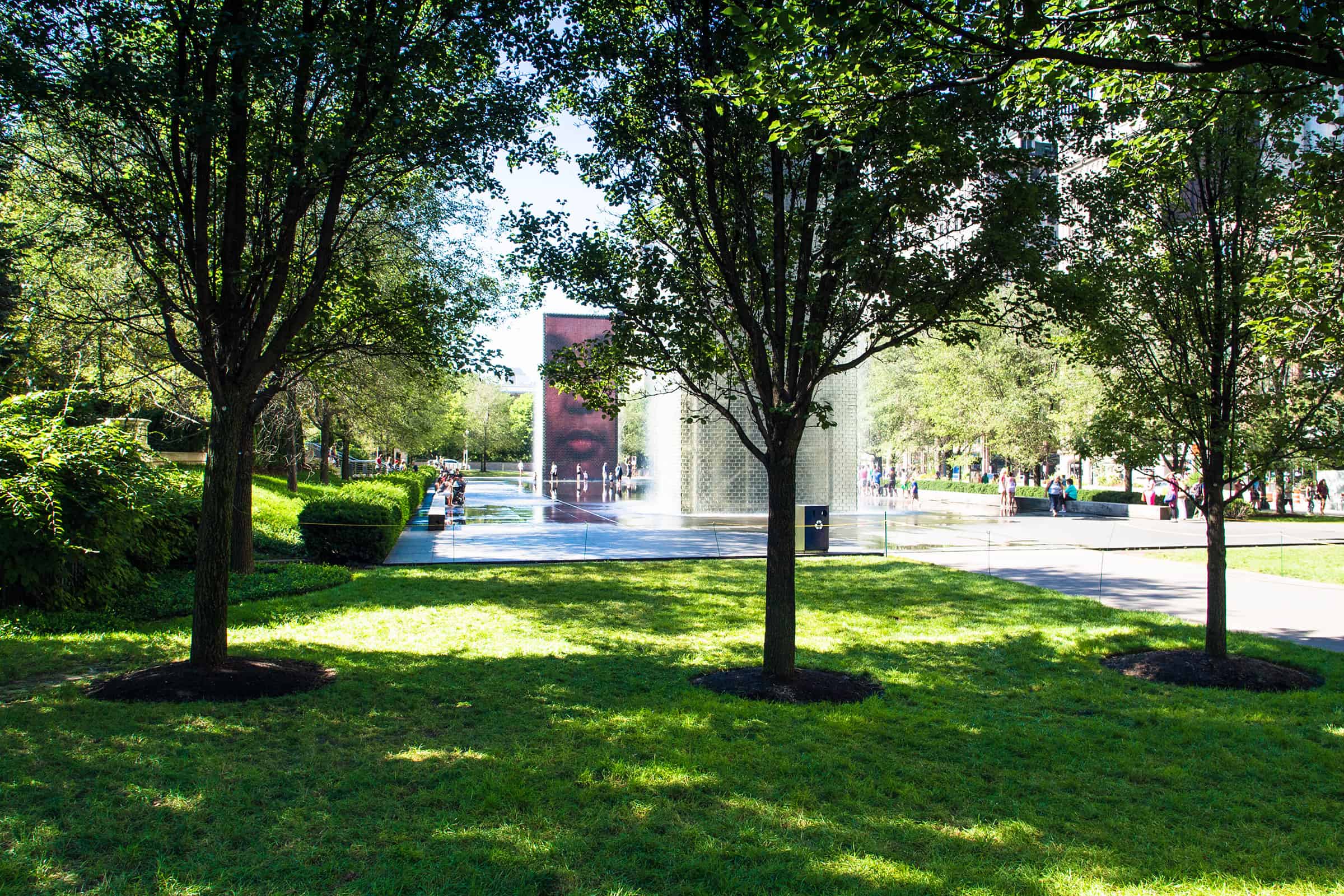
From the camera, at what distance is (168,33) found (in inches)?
284

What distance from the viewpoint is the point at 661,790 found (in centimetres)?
490

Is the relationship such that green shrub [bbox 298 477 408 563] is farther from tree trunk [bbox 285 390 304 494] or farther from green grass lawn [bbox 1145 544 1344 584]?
green grass lawn [bbox 1145 544 1344 584]

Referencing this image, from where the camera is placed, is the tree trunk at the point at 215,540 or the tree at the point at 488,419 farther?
the tree at the point at 488,419

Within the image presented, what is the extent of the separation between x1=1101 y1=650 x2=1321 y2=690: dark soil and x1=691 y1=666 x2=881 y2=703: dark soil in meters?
2.66

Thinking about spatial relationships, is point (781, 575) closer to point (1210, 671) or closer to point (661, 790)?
point (661, 790)

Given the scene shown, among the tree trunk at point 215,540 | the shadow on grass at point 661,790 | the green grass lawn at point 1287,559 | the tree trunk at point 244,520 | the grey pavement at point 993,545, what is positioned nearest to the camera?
the shadow on grass at point 661,790

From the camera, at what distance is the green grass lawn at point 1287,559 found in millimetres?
15695

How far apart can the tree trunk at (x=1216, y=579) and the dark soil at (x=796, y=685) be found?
3.35 m

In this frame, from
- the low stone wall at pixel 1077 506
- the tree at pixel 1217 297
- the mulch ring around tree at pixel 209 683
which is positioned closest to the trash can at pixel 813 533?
the tree at pixel 1217 297

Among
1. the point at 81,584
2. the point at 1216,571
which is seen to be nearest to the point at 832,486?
the point at 1216,571

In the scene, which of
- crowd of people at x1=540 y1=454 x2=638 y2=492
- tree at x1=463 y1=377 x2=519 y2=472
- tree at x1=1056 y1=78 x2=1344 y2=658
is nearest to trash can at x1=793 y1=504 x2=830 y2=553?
tree at x1=1056 y1=78 x2=1344 y2=658

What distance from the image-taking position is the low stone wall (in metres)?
31.4

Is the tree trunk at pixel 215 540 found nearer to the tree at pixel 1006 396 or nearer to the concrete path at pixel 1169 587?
the concrete path at pixel 1169 587

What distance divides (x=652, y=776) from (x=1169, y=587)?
1202cm
